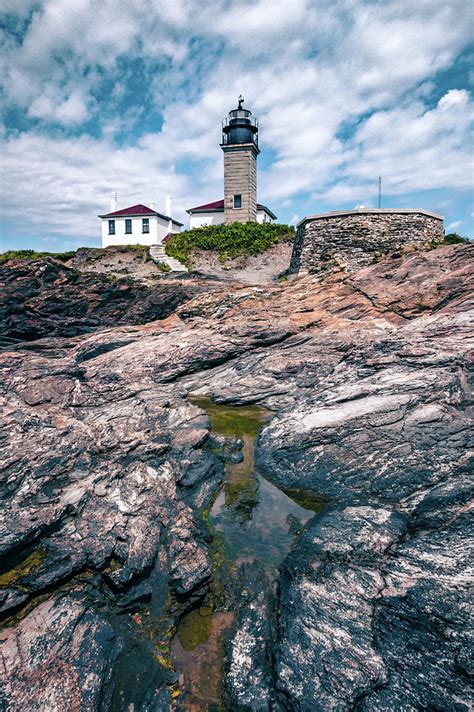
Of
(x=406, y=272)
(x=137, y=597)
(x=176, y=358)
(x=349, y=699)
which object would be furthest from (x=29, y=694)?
(x=406, y=272)

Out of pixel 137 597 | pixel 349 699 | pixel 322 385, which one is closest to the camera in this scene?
pixel 349 699

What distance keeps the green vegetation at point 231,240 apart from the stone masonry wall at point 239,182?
397cm

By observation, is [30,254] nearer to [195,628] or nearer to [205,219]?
[205,219]

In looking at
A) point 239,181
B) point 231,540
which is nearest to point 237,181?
point 239,181

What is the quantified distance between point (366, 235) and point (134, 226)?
29.3 metres

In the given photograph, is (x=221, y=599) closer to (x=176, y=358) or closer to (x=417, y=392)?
(x=417, y=392)

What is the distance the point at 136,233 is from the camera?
46.1 m

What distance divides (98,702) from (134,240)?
44516 millimetres

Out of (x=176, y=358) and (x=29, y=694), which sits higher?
(x=176, y=358)

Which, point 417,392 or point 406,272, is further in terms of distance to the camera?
point 406,272

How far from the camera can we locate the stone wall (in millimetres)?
25672

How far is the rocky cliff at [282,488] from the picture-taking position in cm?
706

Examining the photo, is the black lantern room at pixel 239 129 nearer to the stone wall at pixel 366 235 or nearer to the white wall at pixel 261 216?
the white wall at pixel 261 216

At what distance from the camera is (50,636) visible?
294 inches
